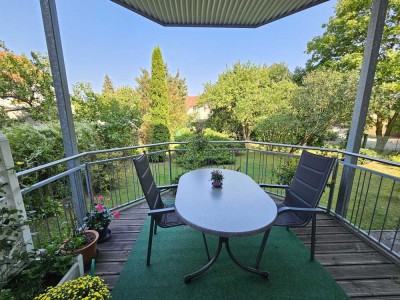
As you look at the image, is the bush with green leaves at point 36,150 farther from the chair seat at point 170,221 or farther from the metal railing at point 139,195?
A: the chair seat at point 170,221

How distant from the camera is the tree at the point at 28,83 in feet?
15.5

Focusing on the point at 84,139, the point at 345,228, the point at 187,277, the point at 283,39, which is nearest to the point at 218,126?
the point at 283,39

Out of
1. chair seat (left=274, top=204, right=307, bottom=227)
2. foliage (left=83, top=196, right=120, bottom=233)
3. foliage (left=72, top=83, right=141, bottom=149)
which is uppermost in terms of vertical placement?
foliage (left=72, top=83, right=141, bottom=149)

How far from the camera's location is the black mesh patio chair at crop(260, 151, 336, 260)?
188 centimetres

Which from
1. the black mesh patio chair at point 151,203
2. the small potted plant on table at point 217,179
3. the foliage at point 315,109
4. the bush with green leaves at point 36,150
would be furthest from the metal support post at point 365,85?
the foliage at point 315,109

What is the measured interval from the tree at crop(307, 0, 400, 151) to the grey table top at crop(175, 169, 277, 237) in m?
8.20

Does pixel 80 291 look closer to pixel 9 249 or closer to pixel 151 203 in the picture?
pixel 9 249

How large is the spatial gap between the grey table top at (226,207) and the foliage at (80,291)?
631 mm

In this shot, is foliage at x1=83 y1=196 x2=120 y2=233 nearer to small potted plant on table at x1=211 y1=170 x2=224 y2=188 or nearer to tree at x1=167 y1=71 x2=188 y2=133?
small potted plant on table at x1=211 y1=170 x2=224 y2=188

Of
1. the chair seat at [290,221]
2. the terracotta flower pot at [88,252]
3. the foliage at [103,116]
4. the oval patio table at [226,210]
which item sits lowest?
the terracotta flower pot at [88,252]

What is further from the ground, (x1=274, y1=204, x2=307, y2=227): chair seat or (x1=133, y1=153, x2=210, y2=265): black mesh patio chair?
(x1=133, y1=153, x2=210, y2=265): black mesh patio chair

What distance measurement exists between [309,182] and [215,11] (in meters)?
2.83

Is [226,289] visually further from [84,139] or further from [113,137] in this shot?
[113,137]

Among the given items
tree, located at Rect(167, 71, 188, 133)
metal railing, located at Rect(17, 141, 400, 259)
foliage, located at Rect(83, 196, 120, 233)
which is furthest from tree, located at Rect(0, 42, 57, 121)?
tree, located at Rect(167, 71, 188, 133)
